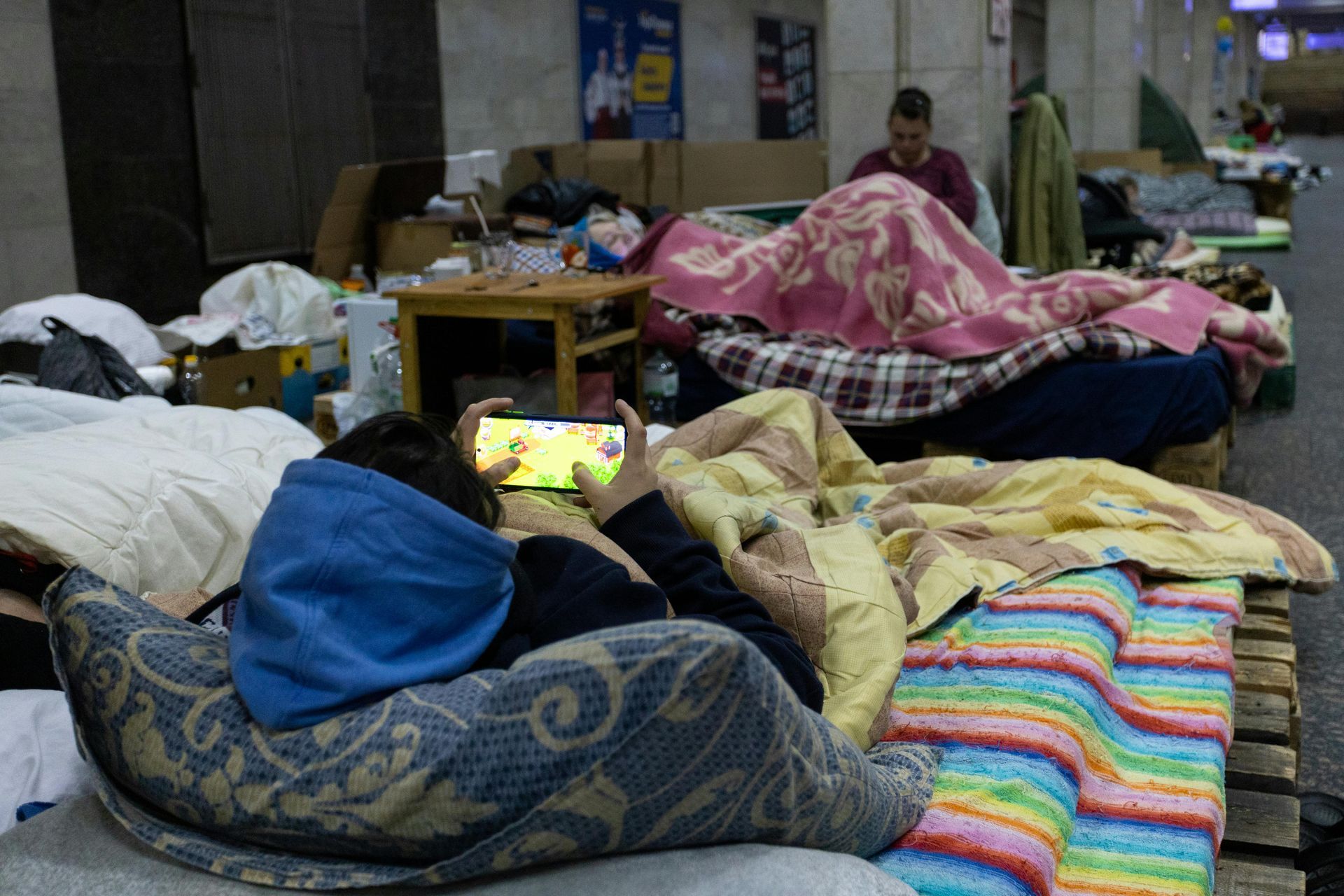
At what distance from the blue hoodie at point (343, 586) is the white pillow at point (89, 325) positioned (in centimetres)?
335

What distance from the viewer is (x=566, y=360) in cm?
400

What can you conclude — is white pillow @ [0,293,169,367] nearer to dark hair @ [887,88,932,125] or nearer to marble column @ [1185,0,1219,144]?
dark hair @ [887,88,932,125]

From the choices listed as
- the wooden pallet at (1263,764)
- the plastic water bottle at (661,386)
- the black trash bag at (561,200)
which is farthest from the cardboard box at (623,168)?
the wooden pallet at (1263,764)

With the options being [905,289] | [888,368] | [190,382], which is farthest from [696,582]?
[190,382]

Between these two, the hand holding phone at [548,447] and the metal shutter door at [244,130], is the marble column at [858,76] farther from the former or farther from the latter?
the hand holding phone at [548,447]

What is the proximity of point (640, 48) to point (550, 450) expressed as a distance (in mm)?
10292

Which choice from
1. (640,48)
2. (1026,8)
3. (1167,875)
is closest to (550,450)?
(1167,875)

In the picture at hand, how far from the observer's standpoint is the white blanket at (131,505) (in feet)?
6.88

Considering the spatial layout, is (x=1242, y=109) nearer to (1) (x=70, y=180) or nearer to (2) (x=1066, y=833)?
(1) (x=70, y=180)

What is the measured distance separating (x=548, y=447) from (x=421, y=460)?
74 centimetres

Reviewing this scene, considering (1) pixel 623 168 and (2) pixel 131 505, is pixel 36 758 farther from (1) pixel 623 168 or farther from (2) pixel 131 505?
(1) pixel 623 168

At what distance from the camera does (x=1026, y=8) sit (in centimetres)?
2216

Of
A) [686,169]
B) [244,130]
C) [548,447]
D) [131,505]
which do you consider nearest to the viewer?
[548,447]

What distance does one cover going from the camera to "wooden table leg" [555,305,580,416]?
3.97m
